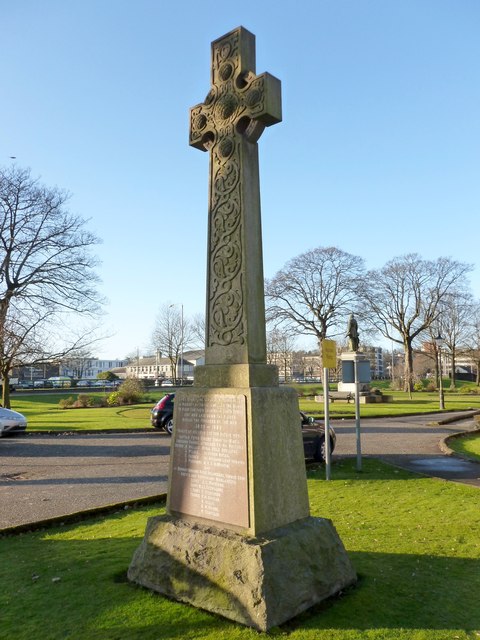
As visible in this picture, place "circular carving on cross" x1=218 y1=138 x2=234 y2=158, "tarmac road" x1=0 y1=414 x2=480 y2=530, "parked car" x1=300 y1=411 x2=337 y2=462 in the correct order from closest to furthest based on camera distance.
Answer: "circular carving on cross" x1=218 y1=138 x2=234 y2=158, "tarmac road" x1=0 y1=414 x2=480 y2=530, "parked car" x1=300 y1=411 x2=337 y2=462

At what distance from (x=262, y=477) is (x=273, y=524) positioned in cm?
41

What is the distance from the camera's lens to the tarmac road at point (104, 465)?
906 cm

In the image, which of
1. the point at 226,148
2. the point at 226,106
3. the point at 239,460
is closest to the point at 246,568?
the point at 239,460

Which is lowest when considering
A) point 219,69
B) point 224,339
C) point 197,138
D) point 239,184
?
point 224,339

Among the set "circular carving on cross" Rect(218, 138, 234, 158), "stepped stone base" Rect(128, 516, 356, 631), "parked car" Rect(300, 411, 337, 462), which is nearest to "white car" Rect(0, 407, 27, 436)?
"parked car" Rect(300, 411, 337, 462)

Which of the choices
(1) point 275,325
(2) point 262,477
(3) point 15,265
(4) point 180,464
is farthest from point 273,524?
(1) point 275,325

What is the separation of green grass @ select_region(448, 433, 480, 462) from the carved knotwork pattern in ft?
34.3

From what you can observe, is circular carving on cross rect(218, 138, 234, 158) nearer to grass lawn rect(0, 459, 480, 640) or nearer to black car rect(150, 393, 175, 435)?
grass lawn rect(0, 459, 480, 640)

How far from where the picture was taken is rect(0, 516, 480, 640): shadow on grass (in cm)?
373

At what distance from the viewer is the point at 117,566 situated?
5.06 meters

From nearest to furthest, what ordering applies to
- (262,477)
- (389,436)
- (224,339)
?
(262,477)
(224,339)
(389,436)

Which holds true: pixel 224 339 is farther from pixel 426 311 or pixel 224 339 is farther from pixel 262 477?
pixel 426 311

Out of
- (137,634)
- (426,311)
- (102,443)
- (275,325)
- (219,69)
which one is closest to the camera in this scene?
(137,634)

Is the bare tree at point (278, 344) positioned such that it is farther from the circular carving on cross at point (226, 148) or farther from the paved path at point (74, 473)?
the circular carving on cross at point (226, 148)
